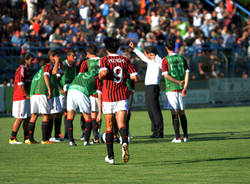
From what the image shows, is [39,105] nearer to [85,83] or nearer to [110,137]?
[85,83]

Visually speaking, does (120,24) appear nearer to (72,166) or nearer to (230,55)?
(230,55)

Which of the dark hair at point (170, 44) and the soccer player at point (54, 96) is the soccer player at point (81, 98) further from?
the dark hair at point (170, 44)

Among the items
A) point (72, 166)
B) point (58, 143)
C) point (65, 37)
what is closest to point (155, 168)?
point (72, 166)

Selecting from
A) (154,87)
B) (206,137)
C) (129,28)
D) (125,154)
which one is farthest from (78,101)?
(129,28)

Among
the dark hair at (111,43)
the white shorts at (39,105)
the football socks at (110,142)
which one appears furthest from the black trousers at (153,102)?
the dark hair at (111,43)

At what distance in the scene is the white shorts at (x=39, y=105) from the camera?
12.9 m

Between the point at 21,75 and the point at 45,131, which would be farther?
the point at 45,131

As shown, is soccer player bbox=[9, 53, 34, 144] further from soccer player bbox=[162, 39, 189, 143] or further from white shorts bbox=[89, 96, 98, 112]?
soccer player bbox=[162, 39, 189, 143]

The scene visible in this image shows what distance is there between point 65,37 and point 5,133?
10.1 metres

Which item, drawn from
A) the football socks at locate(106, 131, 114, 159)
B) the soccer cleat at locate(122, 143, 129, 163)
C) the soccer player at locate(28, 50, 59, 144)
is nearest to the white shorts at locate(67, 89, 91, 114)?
the soccer player at locate(28, 50, 59, 144)

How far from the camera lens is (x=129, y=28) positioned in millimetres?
28047

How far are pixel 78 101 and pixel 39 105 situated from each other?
1379 millimetres

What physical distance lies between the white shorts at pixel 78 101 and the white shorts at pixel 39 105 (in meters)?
1.07

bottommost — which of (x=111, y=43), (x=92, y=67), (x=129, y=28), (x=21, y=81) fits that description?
(x=21, y=81)
